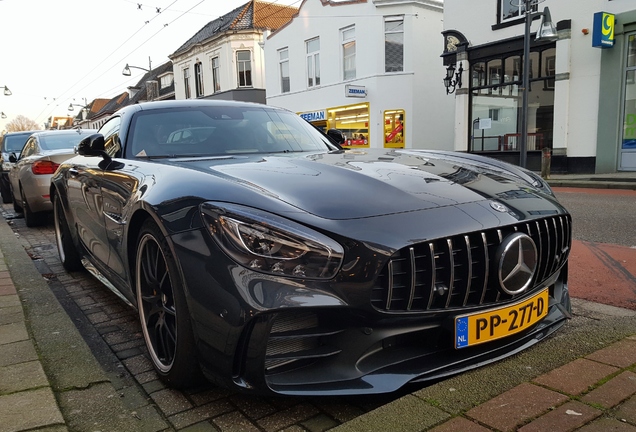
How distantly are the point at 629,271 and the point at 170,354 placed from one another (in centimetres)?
372

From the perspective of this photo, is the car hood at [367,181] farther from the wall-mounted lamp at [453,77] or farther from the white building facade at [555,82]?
the wall-mounted lamp at [453,77]

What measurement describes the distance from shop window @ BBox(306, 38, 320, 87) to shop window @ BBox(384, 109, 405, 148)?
4793 millimetres

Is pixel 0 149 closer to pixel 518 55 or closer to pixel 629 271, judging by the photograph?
pixel 629 271

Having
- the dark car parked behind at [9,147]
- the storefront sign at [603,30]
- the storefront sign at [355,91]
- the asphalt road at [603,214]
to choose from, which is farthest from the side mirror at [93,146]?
the storefront sign at [355,91]

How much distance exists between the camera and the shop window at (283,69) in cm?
2653

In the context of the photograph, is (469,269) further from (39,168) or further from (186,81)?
(186,81)

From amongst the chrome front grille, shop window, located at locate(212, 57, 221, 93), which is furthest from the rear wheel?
shop window, located at locate(212, 57, 221, 93)

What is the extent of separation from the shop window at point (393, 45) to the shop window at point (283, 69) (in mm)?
6787

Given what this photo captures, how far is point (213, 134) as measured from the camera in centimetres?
340

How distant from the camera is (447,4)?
18.7 m

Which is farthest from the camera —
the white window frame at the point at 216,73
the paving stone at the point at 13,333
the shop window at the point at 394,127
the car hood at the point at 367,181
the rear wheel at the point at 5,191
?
the white window frame at the point at 216,73

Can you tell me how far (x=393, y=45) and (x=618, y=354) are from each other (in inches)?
812

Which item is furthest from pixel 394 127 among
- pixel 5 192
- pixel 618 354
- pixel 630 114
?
pixel 618 354

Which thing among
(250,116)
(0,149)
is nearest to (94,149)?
(250,116)
